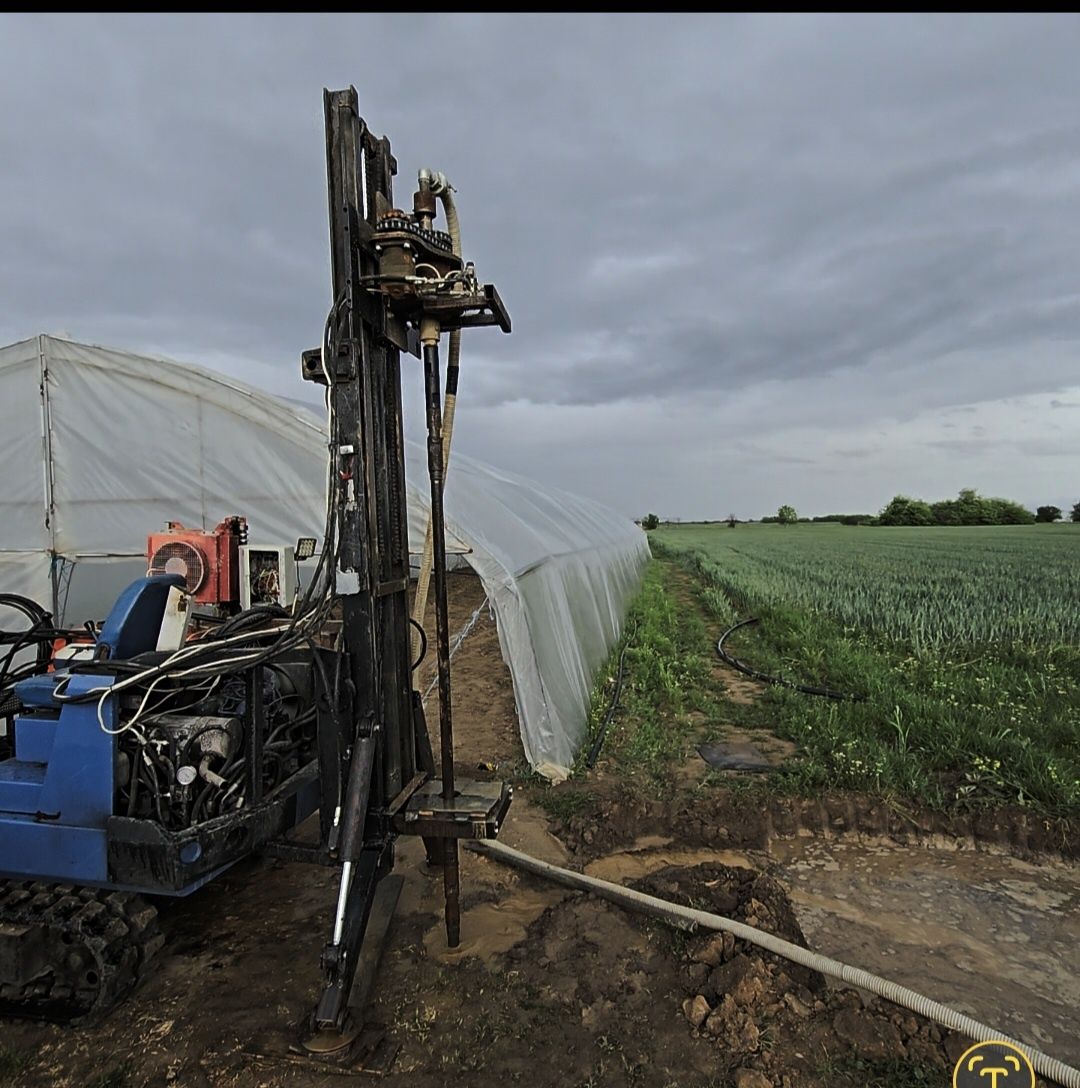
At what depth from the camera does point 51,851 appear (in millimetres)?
2801

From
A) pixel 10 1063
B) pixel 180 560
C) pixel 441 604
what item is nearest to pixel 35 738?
pixel 10 1063

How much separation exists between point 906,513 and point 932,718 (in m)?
77.4

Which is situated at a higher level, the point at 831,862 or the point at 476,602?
the point at 476,602

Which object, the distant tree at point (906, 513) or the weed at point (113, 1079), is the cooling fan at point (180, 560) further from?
the distant tree at point (906, 513)

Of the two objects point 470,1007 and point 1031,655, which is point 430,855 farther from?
point 1031,655

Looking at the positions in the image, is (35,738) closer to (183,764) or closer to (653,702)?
(183,764)

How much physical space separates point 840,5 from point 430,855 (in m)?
3.53

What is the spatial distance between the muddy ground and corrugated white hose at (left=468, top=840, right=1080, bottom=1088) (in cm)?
6

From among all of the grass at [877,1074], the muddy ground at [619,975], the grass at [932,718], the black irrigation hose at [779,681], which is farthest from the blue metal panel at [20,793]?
the black irrigation hose at [779,681]

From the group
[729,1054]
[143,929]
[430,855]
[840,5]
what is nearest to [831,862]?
[729,1054]

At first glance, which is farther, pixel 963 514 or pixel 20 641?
pixel 963 514

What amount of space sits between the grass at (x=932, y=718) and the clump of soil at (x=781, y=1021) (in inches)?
79.0

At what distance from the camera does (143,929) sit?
299 cm

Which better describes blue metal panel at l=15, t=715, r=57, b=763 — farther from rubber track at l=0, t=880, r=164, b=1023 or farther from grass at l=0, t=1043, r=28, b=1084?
grass at l=0, t=1043, r=28, b=1084
